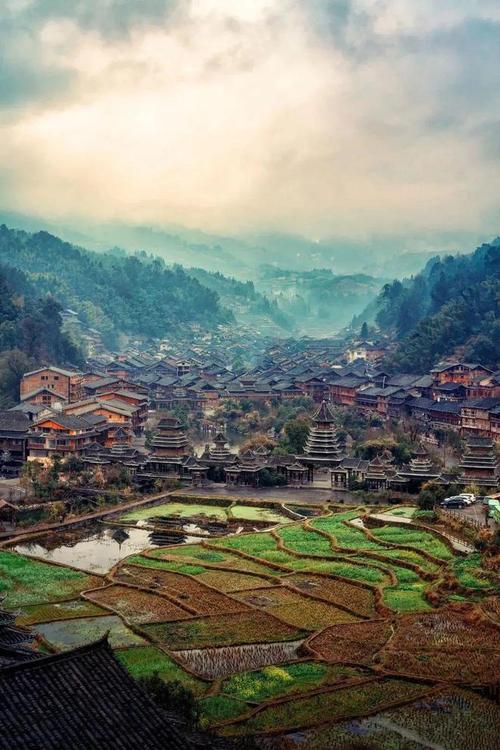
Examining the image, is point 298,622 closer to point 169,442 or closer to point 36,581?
point 36,581

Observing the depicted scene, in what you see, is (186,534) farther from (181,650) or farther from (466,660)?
(466,660)

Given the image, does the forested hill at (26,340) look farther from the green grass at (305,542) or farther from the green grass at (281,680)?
the green grass at (281,680)

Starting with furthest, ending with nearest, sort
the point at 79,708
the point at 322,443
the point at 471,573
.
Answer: the point at 322,443 → the point at 471,573 → the point at 79,708

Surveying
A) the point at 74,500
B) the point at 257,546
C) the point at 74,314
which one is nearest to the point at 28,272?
the point at 74,314

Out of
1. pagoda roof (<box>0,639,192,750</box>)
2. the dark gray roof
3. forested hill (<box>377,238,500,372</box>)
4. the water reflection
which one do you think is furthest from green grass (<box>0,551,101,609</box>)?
forested hill (<box>377,238,500,372</box>)

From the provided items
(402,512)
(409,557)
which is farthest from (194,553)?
(402,512)
